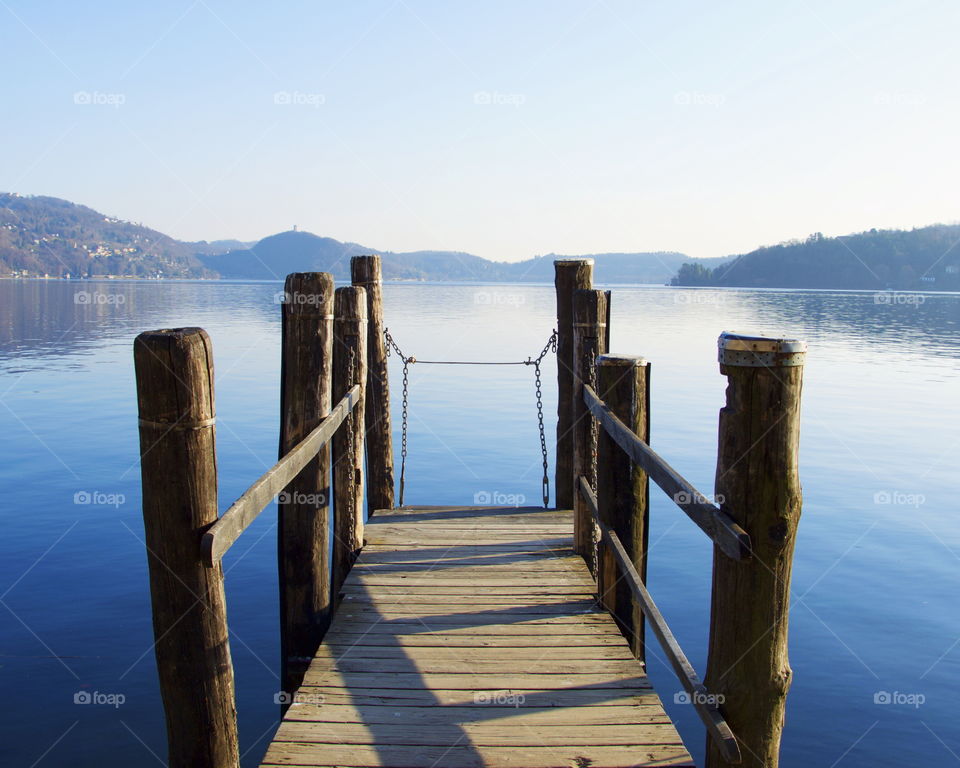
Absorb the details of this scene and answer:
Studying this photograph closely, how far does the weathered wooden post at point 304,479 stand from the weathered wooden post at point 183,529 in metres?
1.81

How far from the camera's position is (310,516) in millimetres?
4855

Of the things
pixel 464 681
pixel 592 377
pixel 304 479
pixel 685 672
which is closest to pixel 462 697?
pixel 464 681

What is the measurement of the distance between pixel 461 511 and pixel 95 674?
13.3 ft

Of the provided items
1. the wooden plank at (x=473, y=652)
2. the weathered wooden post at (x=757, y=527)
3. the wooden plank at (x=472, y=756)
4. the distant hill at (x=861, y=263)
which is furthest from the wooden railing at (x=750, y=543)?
the distant hill at (x=861, y=263)

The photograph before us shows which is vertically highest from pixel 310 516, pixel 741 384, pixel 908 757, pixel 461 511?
pixel 741 384

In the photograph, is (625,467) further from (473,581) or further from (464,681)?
(473,581)

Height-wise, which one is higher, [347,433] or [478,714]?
[347,433]

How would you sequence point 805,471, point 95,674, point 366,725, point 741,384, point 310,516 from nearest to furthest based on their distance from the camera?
point 741,384
point 366,725
point 310,516
point 95,674
point 805,471

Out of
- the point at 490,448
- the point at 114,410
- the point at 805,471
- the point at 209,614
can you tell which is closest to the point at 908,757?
the point at 209,614

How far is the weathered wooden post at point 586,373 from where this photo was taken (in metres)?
6.07

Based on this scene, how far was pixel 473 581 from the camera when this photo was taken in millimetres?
5930

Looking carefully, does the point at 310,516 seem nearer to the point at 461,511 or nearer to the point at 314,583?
the point at 314,583

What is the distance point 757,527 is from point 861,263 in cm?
14228

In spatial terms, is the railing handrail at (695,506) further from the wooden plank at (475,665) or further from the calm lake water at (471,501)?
the wooden plank at (475,665)
